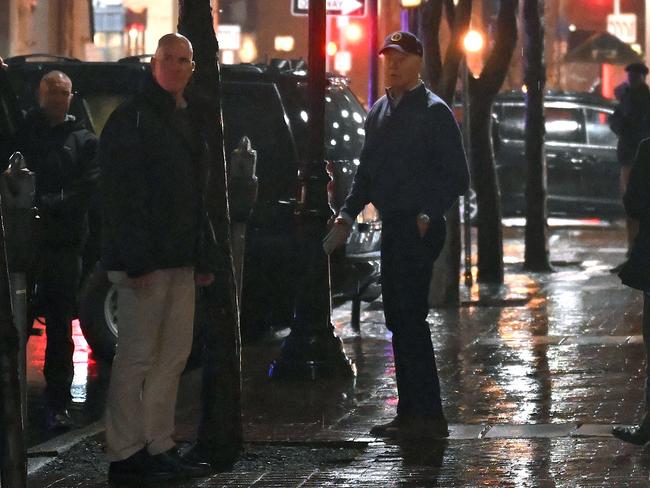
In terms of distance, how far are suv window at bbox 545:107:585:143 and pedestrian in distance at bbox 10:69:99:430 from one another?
55.5 feet

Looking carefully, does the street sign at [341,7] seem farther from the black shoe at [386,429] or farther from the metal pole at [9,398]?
the metal pole at [9,398]

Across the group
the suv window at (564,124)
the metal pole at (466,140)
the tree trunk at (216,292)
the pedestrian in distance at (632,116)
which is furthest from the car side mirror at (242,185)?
the suv window at (564,124)

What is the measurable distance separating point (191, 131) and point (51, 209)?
6.10ft

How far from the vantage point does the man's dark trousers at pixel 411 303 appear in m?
8.26

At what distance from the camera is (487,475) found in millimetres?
7316

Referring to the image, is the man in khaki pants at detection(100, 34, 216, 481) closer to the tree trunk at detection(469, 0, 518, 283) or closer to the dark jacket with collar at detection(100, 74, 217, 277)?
the dark jacket with collar at detection(100, 74, 217, 277)

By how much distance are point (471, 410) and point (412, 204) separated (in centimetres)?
144

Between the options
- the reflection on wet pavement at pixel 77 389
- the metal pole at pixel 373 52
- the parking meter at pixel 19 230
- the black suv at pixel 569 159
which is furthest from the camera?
the black suv at pixel 569 159

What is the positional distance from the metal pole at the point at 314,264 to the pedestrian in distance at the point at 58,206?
163cm

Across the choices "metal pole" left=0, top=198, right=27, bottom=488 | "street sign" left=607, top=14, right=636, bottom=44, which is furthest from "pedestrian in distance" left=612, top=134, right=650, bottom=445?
"street sign" left=607, top=14, right=636, bottom=44

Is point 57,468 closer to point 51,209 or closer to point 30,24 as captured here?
point 51,209

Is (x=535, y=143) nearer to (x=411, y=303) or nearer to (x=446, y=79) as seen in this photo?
(x=446, y=79)

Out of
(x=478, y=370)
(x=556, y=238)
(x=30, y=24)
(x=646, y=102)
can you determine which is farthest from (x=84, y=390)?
(x=30, y=24)

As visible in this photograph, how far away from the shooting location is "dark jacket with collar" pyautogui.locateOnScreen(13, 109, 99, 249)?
9.05 meters
